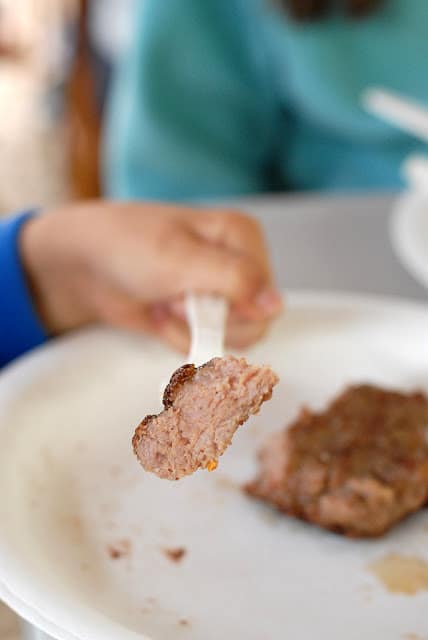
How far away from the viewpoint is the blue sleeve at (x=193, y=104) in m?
1.07

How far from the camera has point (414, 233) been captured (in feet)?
2.27

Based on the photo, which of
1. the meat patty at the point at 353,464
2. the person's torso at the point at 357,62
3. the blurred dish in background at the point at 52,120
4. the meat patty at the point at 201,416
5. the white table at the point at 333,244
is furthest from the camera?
the blurred dish in background at the point at 52,120

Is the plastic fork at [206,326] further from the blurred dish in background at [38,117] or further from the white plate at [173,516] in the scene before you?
the blurred dish in background at [38,117]

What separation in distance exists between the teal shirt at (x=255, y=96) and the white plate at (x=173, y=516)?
50 cm

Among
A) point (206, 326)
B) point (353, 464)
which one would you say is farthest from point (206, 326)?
point (353, 464)

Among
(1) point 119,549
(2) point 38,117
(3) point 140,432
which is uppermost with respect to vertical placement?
(3) point 140,432

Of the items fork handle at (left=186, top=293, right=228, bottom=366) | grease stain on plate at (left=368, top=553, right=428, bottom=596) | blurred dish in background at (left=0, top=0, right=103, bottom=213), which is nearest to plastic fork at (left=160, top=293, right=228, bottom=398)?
fork handle at (left=186, top=293, right=228, bottom=366)

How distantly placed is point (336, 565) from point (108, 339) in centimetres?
22

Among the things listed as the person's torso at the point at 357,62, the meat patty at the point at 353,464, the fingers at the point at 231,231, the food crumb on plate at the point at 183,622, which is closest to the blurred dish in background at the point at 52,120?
the person's torso at the point at 357,62

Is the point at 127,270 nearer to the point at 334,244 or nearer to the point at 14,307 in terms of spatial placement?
the point at 14,307

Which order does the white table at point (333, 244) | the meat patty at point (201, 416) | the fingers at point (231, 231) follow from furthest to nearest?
the white table at point (333, 244) → the fingers at point (231, 231) → the meat patty at point (201, 416)

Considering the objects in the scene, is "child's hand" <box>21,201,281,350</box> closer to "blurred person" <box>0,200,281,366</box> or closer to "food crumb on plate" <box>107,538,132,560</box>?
"blurred person" <box>0,200,281,366</box>

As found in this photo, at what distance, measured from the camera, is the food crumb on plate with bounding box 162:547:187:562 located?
1.41 ft

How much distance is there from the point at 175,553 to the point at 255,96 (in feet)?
2.62
